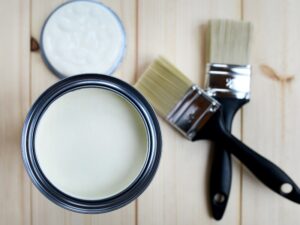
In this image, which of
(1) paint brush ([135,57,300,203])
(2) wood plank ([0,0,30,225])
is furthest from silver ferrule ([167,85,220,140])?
(2) wood plank ([0,0,30,225])

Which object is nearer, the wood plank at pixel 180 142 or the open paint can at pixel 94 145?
the open paint can at pixel 94 145

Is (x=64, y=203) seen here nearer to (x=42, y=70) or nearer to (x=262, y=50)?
(x=42, y=70)

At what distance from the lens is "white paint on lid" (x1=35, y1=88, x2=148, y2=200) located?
14.9 inches

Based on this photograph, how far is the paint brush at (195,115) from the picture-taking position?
17.2 inches

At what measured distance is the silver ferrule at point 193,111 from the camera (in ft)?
1.47

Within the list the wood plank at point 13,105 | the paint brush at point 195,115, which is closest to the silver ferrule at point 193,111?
the paint brush at point 195,115

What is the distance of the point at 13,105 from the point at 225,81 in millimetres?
248

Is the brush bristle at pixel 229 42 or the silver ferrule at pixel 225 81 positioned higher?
the brush bristle at pixel 229 42

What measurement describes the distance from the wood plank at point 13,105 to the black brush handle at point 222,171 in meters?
0.22

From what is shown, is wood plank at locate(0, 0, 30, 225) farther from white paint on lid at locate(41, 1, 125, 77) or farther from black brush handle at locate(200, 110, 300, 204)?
black brush handle at locate(200, 110, 300, 204)

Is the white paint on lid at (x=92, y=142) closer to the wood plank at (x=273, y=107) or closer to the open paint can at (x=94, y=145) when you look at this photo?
the open paint can at (x=94, y=145)

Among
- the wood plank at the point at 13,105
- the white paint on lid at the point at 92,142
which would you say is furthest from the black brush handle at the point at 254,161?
the wood plank at the point at 13,105

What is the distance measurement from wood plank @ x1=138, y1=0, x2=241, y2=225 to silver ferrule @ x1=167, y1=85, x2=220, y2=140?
21 mm

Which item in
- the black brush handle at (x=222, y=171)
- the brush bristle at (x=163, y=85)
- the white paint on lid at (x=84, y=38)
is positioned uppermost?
the white paint on lid at (x=84, y=38)
